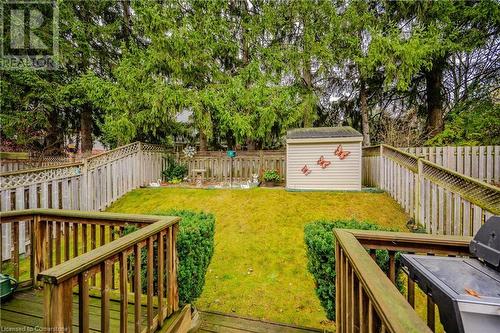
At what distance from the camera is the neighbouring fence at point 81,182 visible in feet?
14.1

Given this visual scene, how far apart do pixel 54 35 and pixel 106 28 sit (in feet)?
6.21

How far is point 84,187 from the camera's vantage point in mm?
5844

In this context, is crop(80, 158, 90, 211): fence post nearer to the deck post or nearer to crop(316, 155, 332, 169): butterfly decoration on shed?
the deck post

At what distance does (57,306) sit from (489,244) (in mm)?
2321

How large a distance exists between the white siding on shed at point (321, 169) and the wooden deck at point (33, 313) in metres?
5.89

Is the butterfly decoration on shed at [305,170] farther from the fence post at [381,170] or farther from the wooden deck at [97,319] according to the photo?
the wooden deck at [97,319]

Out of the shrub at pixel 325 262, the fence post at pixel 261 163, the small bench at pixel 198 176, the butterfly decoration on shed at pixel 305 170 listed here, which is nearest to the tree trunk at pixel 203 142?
the small bench at pixel 198 176

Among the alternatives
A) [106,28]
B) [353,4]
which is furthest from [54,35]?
[353,4]

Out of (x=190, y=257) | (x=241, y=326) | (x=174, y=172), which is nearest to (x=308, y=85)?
(x=174, y=172)

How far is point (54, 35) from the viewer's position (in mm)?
8961

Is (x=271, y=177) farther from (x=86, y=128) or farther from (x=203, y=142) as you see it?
(x=86, y=128)

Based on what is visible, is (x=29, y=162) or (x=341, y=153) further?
(x=29, y=162)

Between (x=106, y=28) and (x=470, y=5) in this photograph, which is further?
(x=106, y=28)

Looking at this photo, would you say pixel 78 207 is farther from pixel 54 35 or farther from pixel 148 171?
pixel 54 35
